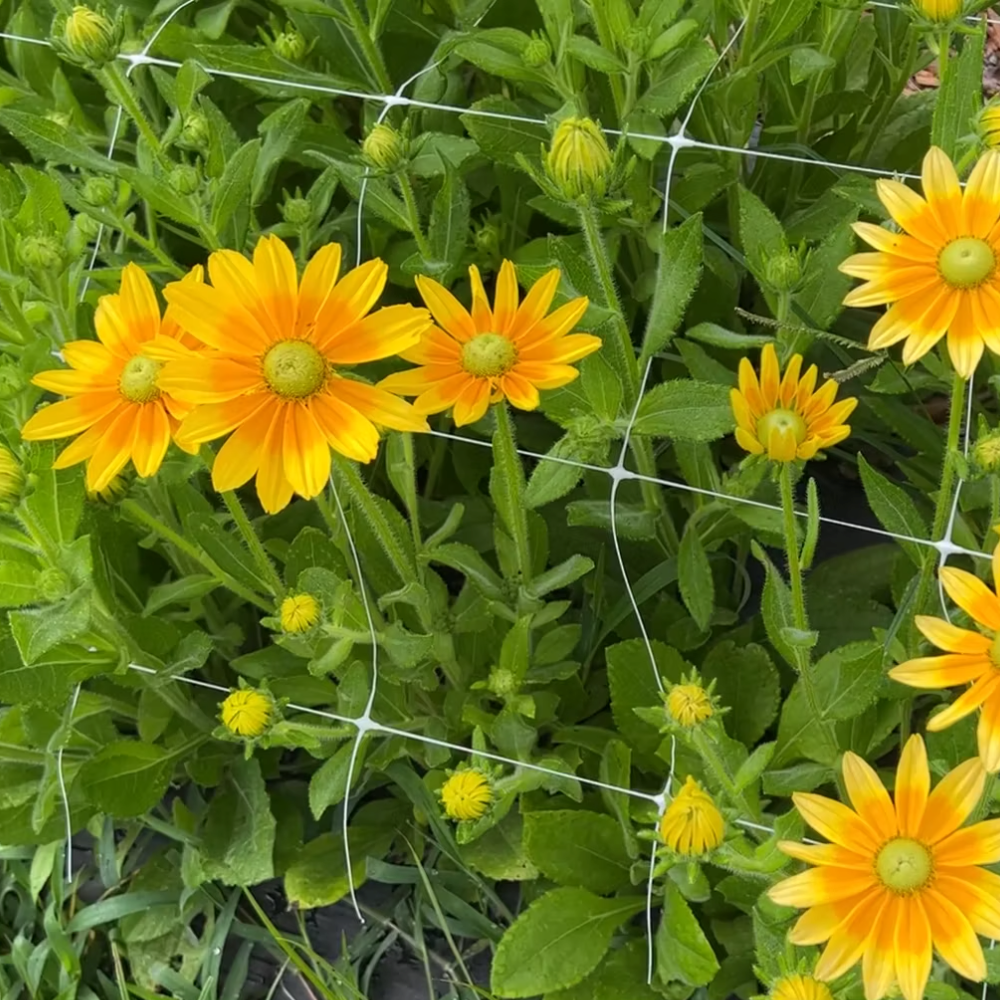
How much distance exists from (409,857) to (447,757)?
30 centimetres

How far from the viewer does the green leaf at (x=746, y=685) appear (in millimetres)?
1225

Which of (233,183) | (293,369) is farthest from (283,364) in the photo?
(233,183)

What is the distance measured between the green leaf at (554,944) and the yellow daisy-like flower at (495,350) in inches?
22.5

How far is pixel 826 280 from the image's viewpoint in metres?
1.12

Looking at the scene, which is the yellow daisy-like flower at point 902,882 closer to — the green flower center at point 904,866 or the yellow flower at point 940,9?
the green flower center at point 904,866

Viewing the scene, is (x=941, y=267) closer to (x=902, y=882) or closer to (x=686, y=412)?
(x=686, y=412)

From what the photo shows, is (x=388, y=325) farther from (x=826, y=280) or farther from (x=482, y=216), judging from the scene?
(x=482, y=216)

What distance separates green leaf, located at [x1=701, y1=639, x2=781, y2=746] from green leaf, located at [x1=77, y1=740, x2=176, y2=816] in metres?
0.64

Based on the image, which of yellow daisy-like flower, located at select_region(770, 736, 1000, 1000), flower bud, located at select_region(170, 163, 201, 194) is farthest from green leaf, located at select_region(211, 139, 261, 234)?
yellow daisy-like flower, located at select_region(770, 736, 1000, 1000)

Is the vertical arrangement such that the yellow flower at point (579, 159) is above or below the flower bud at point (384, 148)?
above

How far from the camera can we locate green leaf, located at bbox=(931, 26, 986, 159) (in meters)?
0.98

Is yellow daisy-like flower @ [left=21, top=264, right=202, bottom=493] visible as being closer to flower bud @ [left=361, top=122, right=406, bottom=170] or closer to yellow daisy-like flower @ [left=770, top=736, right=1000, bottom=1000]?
flower bud @ [left=361, top=122, right=406, bottom=170]

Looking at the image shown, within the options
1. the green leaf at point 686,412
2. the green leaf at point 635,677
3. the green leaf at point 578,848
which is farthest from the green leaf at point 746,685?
the green leaf at point 686,412

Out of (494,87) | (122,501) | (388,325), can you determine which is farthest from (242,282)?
(494,87)
